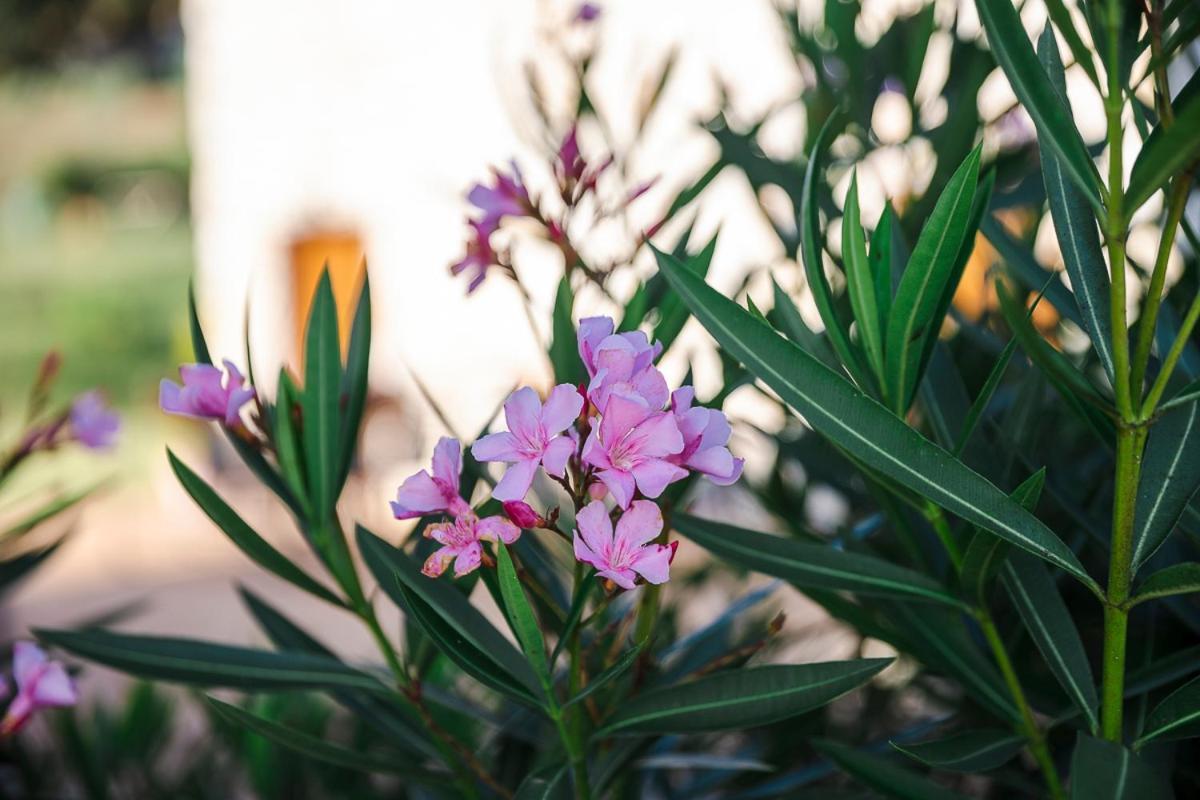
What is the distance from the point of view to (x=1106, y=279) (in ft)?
1.67

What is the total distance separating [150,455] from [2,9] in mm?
6920

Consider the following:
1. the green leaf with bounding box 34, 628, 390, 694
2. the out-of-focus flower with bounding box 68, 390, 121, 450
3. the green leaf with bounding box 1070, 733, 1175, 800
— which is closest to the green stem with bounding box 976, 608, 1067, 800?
the green leaf with bounding box 1070, 733, 1175, 800

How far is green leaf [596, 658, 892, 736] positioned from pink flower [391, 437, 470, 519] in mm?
134

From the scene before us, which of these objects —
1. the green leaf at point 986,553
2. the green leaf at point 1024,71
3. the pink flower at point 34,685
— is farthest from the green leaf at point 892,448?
the pink flower at point 34,685

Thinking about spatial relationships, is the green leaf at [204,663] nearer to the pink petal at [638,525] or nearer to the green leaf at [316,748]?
the green leaf at [316,748]

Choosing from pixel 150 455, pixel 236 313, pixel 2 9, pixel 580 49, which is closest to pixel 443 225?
pixel 236 313

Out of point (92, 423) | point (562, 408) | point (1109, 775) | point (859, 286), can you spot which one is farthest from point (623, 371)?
point (92, 423)

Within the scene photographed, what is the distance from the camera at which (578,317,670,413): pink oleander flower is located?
0.46 m

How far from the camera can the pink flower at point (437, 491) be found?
521mm

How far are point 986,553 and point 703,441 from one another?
0.14 m

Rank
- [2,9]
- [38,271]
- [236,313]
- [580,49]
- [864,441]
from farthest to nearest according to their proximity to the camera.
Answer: [2,9]
[38,271]
[236,313]
[580,49]
[864,441]

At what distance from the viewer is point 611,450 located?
1.54 ft

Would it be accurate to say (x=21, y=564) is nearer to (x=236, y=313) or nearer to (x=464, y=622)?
(x=464, y=622)

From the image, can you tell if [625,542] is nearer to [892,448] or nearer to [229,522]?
[892,448]
